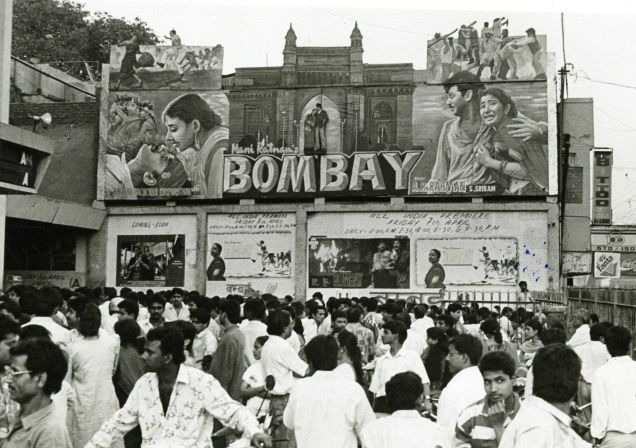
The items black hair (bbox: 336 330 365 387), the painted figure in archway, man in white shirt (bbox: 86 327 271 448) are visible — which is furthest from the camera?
the painted figure in archway

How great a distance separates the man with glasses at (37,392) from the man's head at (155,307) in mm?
7388

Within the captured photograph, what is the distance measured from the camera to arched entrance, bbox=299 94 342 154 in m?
37.6

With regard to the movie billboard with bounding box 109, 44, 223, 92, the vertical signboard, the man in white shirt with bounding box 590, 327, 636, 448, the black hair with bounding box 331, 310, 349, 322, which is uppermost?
the movie billboard with bounding box 109, 44, 223, 92

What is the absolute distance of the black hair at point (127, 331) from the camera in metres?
9.69

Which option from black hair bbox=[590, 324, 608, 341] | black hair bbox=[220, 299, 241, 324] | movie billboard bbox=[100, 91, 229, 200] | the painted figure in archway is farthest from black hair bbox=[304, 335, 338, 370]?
movie billboard bbox=[100, 91, 229, 200]

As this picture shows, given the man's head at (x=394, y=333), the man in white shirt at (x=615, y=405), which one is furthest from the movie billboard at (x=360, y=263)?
the man in white shirt at (x=615, y=405)

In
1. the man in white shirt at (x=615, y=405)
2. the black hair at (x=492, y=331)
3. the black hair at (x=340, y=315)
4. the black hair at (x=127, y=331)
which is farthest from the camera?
the black hair at (x=340, y=315)

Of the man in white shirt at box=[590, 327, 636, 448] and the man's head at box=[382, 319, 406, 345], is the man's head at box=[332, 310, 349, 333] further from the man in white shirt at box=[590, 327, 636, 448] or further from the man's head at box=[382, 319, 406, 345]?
the man in white shirt at box=[590, 327, 636, 448]

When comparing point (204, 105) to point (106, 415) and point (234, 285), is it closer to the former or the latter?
point (234, 285)

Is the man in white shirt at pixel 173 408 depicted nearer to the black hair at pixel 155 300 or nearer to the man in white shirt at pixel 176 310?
the black hair at pixel 155 300

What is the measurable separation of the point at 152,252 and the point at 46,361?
3357 cm

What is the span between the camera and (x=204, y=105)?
38.5 metres

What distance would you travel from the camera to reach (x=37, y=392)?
5.17 metres

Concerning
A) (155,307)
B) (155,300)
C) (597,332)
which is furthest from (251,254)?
(597,332)
